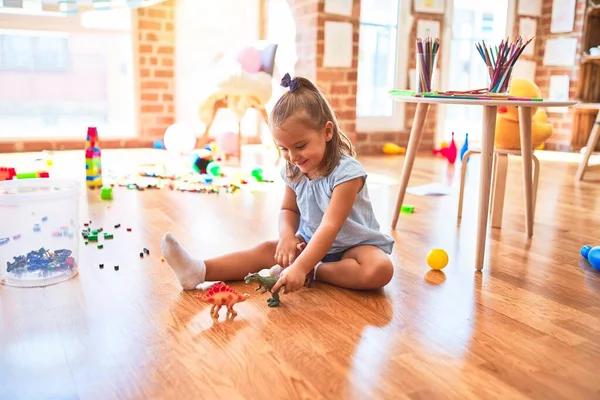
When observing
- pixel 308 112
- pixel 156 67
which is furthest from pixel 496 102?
pixel 156 67

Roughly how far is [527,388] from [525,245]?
98cm

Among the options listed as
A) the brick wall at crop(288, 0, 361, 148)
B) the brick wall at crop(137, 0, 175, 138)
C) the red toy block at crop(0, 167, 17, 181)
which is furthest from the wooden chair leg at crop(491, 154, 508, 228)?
the brick wall at crop(137, 0, 175, 138)

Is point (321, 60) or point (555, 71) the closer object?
point (321, 60)

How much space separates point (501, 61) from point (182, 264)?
1051mm

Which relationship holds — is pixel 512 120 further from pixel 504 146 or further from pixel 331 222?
pixel 331 222

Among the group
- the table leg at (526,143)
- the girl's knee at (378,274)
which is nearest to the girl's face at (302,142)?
the girl's knee at (378,274)

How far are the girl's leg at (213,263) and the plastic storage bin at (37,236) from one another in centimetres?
27

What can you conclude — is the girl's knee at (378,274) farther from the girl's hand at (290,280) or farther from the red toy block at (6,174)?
the red toy block at (6,174)

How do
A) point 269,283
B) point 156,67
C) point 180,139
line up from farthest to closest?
point 156,67 → point 180,139 → point 269,283

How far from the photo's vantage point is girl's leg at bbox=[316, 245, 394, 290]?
4.55 feet

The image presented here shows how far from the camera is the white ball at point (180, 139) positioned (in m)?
3.57

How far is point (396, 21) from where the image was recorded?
4.29m

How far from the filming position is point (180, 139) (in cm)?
357

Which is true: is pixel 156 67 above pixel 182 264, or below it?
above
